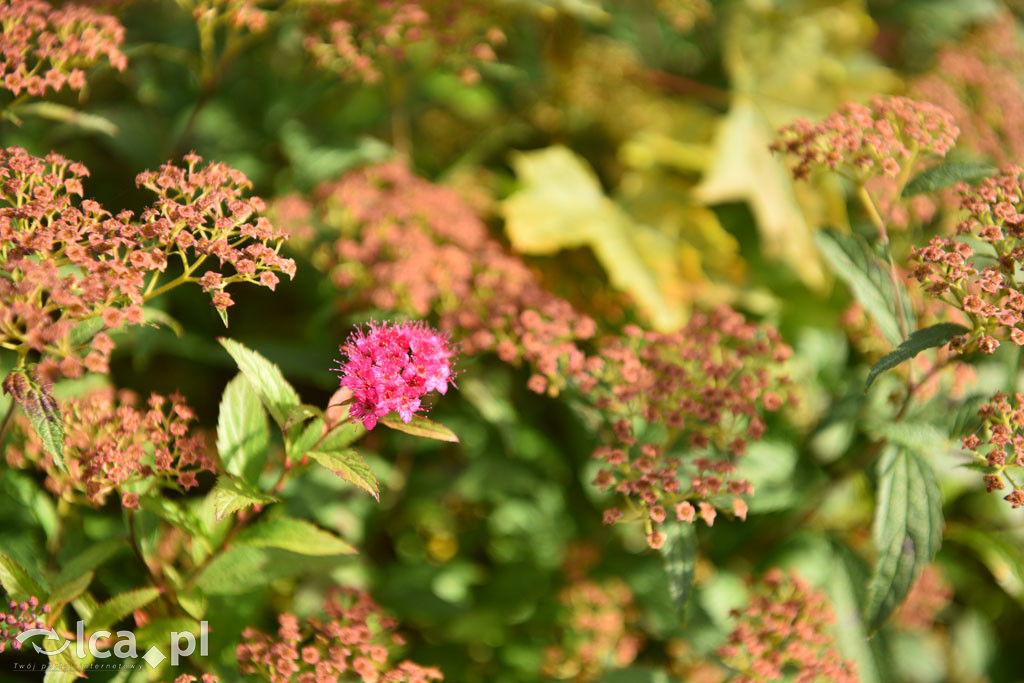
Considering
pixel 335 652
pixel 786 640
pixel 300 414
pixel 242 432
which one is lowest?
pixel 786 640

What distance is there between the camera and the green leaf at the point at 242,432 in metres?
0.94

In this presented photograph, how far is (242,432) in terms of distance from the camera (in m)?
0.97

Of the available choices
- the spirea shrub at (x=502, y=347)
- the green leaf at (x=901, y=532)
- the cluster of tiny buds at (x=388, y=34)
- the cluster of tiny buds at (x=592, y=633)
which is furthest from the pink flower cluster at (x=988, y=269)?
the cluster of tiny buds at (x=388, y=34)

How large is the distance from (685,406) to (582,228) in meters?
0.60

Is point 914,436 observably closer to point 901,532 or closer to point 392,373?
point 901,532

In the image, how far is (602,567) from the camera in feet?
4.81

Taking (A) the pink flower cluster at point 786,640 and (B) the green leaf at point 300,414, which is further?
(A) the pink flower cluster at point 786,640

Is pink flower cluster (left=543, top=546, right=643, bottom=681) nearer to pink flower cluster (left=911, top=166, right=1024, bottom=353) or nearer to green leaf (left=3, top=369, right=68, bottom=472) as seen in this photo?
pink flower cluster (left=911, top=166, right=1024, bottom=353)

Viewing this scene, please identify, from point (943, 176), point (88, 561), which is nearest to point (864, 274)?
point (943, 176)

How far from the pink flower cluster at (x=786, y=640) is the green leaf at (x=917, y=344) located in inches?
17.1

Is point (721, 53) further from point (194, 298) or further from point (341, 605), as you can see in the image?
point (341, 605)

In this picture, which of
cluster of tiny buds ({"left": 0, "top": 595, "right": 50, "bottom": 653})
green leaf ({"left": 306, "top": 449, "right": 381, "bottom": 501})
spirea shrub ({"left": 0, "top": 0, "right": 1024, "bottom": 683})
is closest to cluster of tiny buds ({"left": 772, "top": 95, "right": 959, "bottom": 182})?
spirea shrub ({"left": 0, "top": 0, "right": 1024, "bottom": 683})

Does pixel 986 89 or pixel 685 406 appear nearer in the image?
pixel 685 406

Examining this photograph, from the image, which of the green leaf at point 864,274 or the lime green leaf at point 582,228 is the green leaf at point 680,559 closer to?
the green leaf at point 864,274
